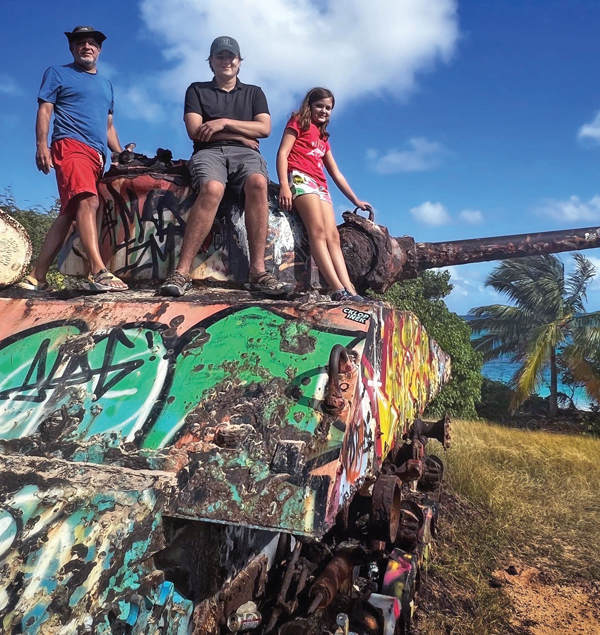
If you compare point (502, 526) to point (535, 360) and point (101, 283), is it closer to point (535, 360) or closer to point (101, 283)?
point (101, 283)

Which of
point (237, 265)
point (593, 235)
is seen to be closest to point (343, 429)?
point (237, 265)

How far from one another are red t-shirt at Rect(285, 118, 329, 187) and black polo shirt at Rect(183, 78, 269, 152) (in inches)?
10.8

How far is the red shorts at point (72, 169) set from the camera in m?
3.95

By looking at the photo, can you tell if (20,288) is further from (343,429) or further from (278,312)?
(343,429)

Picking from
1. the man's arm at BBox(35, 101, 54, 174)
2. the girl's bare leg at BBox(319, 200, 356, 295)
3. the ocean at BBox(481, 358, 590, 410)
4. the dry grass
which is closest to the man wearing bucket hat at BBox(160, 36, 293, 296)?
the girl's bare leg at BBox(319, 200, 356, 295)

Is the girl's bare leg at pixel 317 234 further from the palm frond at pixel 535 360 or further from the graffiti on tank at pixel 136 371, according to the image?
the palm frond at pixel 535 360

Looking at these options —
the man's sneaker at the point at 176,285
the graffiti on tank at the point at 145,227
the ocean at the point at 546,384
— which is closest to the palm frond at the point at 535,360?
the ocean at the point at 546,384

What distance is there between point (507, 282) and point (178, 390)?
1916 cm

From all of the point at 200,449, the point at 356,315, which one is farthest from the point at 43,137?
the point at 200,449

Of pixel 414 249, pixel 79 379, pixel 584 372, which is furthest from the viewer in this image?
pixel 584 372

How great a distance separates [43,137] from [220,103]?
1.13 meters

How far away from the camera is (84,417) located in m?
2.66

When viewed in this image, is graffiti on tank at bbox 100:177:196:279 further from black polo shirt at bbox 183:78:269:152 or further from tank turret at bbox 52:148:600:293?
black polo shirt at bbox 183:78:269:152

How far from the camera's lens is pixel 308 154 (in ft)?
14.0
